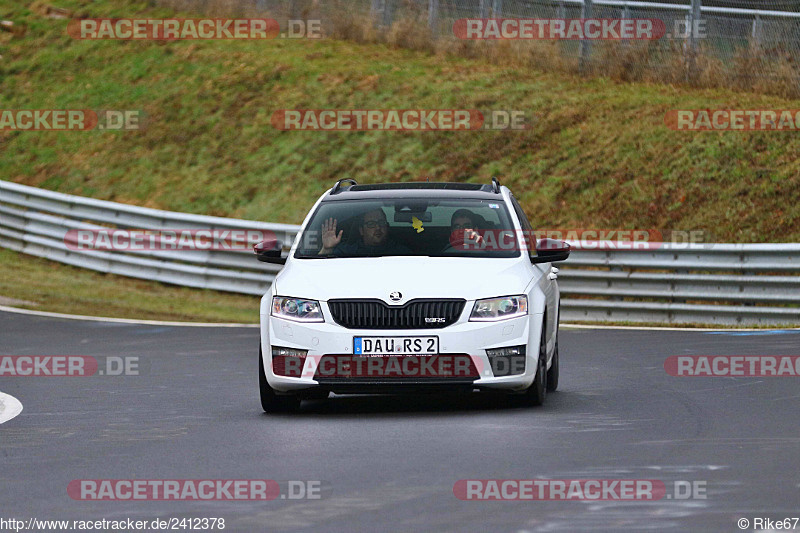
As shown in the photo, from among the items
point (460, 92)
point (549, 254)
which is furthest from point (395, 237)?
point (460, 92)

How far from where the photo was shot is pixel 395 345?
1113 centimetres

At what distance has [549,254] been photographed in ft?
40.1

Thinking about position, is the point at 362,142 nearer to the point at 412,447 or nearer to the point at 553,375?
the point at 553,375

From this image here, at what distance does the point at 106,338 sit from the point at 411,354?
8.68 metres

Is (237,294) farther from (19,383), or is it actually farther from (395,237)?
(395,237)

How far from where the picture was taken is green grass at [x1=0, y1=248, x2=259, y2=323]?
905 inches

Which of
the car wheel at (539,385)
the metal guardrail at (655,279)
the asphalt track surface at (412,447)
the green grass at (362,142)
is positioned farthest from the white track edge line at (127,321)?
the car wheel at (539,385)

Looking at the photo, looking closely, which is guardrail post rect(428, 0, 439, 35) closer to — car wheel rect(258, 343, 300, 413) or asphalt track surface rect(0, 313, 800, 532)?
asphalt track surface rect(0, 313, 800, 532)
